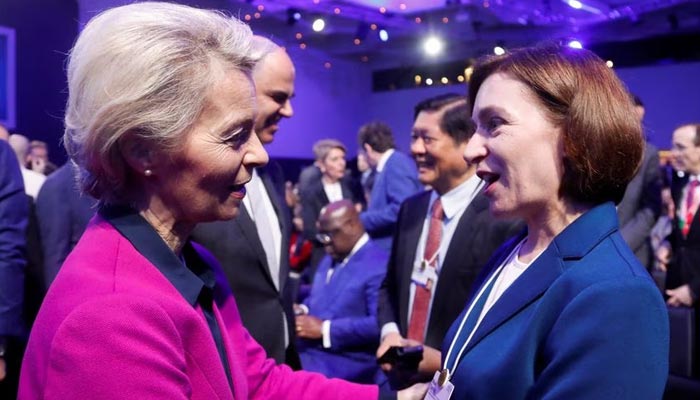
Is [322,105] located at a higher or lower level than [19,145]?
lower

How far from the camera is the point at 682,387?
6.51 feet

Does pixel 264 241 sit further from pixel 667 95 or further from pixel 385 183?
pixel 667 95

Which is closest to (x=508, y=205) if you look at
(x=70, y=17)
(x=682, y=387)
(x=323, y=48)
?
(x=682, y=387)

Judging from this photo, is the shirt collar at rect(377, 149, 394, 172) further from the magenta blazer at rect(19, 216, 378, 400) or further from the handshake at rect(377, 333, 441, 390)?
the magenta blazer at rect(19, 216, 378, 400)

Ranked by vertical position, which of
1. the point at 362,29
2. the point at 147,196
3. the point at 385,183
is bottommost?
the point at 385,183

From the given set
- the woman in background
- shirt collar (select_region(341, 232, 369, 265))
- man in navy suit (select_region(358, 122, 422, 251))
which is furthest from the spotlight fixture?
shirt collar (select_region(341, 232, 369, 265))

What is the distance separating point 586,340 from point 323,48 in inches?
459

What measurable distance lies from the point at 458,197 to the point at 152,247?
162 centimetres

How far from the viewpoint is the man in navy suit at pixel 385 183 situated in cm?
530

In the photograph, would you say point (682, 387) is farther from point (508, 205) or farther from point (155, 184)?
point (155, 184)

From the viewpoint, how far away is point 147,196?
1236 mm

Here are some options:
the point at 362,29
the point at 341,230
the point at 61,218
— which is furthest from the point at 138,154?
the point at 362,29

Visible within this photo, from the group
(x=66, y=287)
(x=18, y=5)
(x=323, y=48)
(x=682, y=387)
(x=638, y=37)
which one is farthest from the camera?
(x=323, y=48)

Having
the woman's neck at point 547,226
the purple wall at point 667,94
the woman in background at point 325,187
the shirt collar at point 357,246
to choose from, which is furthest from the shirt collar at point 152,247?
the purple wall at point 667,94
